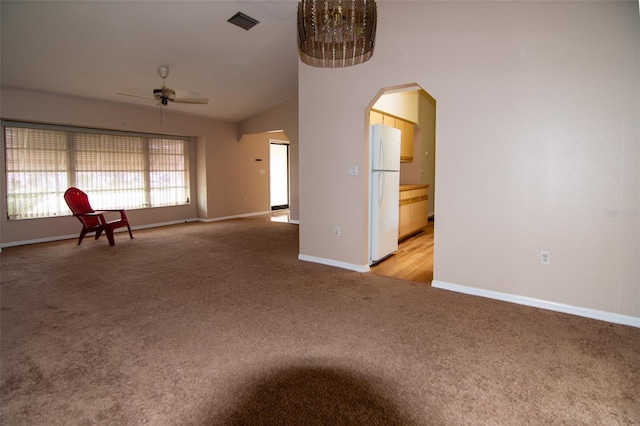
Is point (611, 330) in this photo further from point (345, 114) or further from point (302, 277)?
point (345, 114)

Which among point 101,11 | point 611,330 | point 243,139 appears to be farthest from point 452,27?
point 243,139

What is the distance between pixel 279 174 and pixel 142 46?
6.45m

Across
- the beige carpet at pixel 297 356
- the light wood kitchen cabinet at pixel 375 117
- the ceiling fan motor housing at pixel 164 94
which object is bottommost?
the beige carpet at pixel 297 356

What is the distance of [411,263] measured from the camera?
14.3ft

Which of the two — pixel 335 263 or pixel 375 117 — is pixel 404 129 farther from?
pixel 335 263

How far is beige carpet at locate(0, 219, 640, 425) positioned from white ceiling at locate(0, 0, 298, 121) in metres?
2.75

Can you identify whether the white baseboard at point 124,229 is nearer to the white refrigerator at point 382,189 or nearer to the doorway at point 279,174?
the doorway at point 279,174

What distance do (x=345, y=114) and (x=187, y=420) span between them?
10.7 ft

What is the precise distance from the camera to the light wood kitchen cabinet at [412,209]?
17.8 feet

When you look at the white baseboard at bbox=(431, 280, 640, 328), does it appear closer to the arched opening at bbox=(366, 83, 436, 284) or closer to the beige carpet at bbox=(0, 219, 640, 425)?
the beige carpet at bbox=(0, 219, 640, 425)

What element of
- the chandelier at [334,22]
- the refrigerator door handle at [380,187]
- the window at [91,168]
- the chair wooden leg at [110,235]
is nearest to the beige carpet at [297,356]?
the refrigerator door handle at [380,187]

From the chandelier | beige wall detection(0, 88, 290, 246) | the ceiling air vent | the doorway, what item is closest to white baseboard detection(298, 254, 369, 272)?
the chandelier

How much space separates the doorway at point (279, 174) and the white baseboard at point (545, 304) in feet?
24.9

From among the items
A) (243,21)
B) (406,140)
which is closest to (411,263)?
(406,140)
